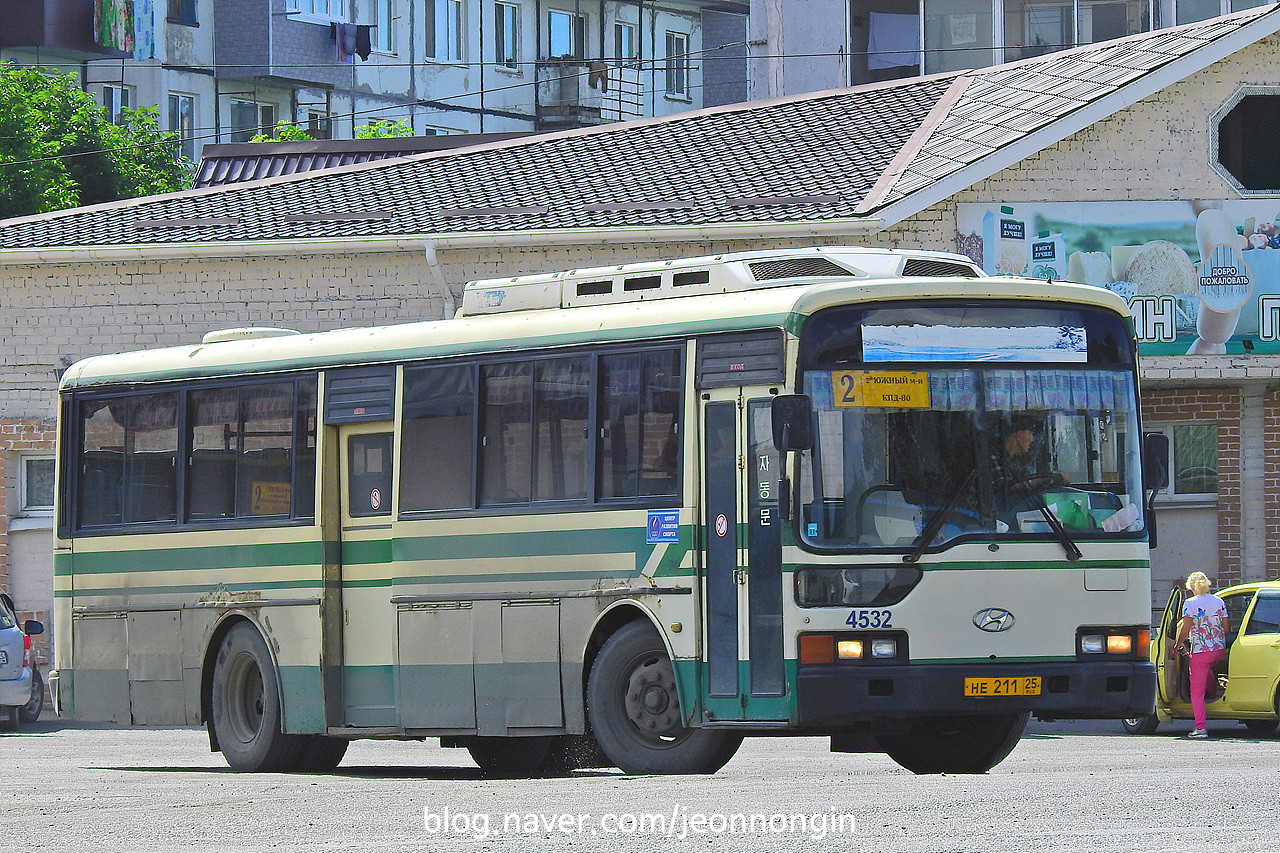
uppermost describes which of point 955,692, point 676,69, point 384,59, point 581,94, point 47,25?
point 676,69

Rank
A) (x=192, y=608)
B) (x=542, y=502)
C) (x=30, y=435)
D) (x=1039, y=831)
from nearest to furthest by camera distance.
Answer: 1. (x=1039, y=831)
2. (x=542, y=502)
3. (x=192, y=608)
4. (x=30, y=435)

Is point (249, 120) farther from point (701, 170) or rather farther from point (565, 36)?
point (701, 170)

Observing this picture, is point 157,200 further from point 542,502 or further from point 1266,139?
point 542,502

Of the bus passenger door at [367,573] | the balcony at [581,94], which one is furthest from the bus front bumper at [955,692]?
the balcony at [581,94]

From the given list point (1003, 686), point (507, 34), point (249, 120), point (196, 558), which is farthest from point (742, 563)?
point (507, 34)

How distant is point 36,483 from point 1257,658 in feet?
45.2

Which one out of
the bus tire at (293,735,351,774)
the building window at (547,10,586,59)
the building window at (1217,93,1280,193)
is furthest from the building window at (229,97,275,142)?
the bus tire at (293,735,351,774)

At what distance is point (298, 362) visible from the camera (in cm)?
1675

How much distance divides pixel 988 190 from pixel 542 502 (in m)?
12.5

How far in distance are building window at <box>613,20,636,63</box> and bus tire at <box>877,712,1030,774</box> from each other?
204ft

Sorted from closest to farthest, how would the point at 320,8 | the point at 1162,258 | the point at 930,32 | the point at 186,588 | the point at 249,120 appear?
1. the point at 186,588
2. the point at 1162,258
3. the point at 930,32
4. the point at 249,120
5. the point at 320,8

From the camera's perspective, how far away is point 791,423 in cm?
1312

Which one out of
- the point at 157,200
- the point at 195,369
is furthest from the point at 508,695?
the point at 157,200

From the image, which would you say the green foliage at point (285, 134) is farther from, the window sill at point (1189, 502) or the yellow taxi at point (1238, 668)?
the yellow taxi at point (1238, 668)
